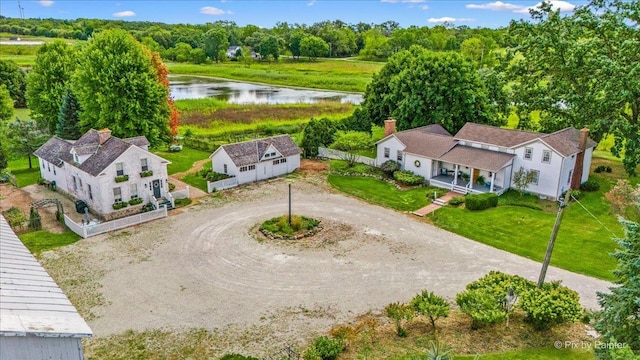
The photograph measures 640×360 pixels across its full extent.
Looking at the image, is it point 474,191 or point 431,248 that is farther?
point 474,191

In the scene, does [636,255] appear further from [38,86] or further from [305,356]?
[38,86]

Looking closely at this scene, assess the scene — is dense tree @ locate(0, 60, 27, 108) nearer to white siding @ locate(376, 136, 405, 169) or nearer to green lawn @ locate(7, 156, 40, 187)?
green lawn @ locate(7, 156, 40, 187)

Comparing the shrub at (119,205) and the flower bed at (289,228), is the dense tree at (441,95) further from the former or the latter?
the shrub at (119,205)

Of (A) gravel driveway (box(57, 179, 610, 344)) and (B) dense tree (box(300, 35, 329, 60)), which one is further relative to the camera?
(B) dense tree (box(300, 35, 329, 60))

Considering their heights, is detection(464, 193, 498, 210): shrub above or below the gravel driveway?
above

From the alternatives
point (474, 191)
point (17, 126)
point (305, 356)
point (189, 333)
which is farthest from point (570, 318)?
point (17, 126)

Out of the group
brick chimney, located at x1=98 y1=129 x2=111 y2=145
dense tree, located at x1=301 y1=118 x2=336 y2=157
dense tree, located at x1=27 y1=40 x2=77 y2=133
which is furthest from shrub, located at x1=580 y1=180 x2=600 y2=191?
dense tree, located at x1=27 y1=40 x2=77 y2=133
